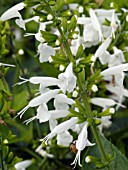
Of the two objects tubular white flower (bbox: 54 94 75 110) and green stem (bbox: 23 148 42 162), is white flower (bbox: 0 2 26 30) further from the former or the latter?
green stem (bbox: 23 148 42 162)

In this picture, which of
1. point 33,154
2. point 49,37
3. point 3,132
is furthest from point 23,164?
point 49,37

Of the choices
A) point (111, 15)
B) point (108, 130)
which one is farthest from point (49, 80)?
point (108, 130)

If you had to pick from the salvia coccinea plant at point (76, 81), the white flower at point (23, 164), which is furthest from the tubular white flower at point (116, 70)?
the white flower at point (23, 164)

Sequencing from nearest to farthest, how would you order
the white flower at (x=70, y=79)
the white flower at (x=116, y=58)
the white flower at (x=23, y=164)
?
the white flower at (x=70, y=79)
the white flower at (x=116, y=58)
the white flower at (x=23, y=164)

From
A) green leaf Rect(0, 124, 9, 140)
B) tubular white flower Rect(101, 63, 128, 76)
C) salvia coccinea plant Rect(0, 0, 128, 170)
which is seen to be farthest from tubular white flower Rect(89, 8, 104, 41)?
green leaf Rect(0, 124, 9, 140)

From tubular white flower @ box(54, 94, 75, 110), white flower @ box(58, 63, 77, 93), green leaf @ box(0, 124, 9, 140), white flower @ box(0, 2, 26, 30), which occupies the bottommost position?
green leaf @ box(0, 124, 9, 140)

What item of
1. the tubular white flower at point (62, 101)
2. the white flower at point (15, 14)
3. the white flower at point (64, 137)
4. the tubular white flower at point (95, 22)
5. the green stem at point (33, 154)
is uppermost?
the white flower at point (15, 14)

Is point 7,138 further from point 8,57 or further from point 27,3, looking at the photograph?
point 8,57

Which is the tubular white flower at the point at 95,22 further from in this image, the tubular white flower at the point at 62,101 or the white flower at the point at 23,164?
the white flower at the point at 23,164

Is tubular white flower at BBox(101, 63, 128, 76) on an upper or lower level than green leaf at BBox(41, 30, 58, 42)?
lower
